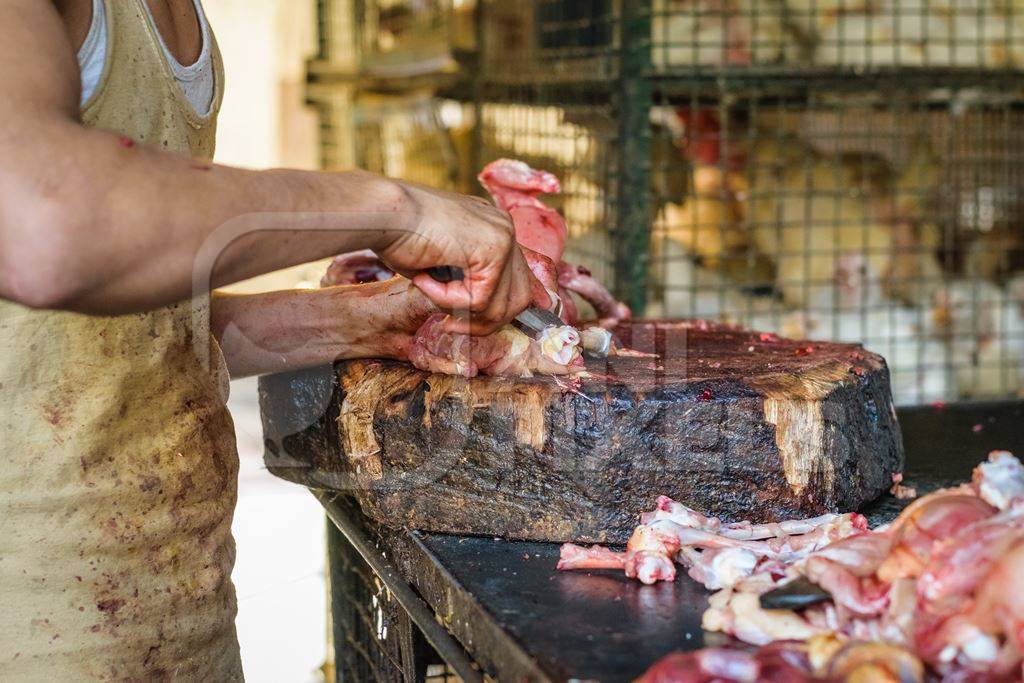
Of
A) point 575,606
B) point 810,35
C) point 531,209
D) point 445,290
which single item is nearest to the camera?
point 575,606

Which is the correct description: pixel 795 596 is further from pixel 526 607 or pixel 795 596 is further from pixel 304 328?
pixel 304 328

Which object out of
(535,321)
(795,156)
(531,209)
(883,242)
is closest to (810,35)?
(795,156)

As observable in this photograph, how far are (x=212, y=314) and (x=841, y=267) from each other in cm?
257

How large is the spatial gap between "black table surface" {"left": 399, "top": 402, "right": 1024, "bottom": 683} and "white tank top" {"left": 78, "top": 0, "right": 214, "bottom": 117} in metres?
0.79

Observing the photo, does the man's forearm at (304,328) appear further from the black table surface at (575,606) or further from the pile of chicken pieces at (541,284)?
Answer: the black table surface at (575,606)

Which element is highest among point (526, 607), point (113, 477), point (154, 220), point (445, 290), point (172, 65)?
point (172, 65)

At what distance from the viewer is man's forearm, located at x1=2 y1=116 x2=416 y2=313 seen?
125 centimetres

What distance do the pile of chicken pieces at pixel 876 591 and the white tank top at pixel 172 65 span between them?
0.98m

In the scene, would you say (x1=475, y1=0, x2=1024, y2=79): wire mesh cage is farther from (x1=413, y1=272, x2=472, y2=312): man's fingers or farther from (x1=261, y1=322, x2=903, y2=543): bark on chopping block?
(x1=413, y1=272, x2=472, y2=312): man's fingers

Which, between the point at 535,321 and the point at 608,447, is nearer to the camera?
the point at 608,447

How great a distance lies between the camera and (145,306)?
138cm

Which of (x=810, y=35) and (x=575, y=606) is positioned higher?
(x=810, y=35)

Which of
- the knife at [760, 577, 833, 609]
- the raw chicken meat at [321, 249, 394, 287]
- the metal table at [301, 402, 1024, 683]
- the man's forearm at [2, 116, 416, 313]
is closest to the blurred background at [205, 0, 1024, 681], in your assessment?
the raw chicken meat at [321, 249, 394, 287]

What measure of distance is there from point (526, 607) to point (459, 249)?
19.2 inches
